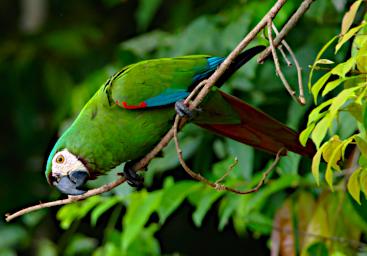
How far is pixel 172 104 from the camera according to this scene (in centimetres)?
216

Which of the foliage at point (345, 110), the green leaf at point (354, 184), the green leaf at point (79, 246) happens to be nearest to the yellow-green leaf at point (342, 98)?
the foliage at point (345, 110)

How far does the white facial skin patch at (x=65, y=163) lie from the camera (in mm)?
2160

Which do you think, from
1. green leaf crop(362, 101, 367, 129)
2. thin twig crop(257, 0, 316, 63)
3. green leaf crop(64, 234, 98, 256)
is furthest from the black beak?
green leaf crop(64, 234, 98, 256)

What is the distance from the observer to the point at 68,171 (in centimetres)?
216

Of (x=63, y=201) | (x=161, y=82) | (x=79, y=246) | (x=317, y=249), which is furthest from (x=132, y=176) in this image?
(x=79, y=246)

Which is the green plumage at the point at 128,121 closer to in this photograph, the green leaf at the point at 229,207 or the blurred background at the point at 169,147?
the blurred background at the point at 169,147

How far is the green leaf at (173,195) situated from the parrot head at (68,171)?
35cm

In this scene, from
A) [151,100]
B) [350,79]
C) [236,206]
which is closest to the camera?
[350,79]

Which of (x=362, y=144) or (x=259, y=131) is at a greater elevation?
(x=362, y=144)

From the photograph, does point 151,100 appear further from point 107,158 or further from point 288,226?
point 288,226

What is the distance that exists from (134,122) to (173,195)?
1.27 feet

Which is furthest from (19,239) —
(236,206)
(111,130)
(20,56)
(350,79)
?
(350,79)

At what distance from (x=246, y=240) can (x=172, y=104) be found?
2.04 meters

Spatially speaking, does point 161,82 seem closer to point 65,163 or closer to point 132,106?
point 132,106
